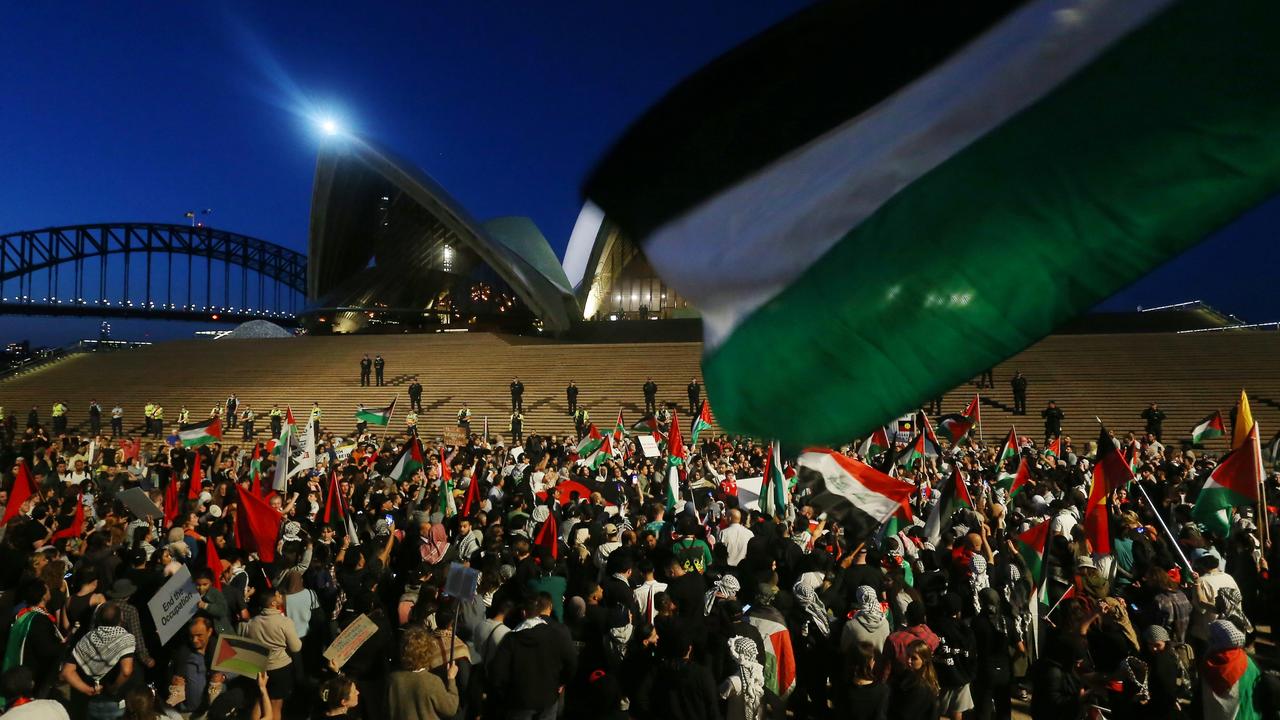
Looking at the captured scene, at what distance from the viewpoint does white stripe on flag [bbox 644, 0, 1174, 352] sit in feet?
5.78

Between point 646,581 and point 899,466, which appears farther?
point 899,466

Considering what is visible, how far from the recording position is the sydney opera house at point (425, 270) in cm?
4634

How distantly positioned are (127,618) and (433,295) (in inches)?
1852

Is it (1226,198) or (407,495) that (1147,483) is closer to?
(407,495)

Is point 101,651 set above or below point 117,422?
above

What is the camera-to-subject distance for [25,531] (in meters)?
5.84

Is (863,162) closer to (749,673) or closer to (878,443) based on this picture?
(749,673)

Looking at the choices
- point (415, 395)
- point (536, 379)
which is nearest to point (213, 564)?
point (415, 395)

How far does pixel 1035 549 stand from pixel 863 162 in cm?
381

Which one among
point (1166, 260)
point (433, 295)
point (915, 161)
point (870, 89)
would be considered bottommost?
point (1166, 260)

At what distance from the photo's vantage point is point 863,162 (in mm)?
2057

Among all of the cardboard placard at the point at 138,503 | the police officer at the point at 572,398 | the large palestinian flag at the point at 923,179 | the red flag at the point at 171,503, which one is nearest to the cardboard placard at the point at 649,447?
the red flag at the point at 171,503

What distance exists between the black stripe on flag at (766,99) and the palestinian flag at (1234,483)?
5607mm

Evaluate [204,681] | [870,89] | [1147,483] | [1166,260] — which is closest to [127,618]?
[204,681]
